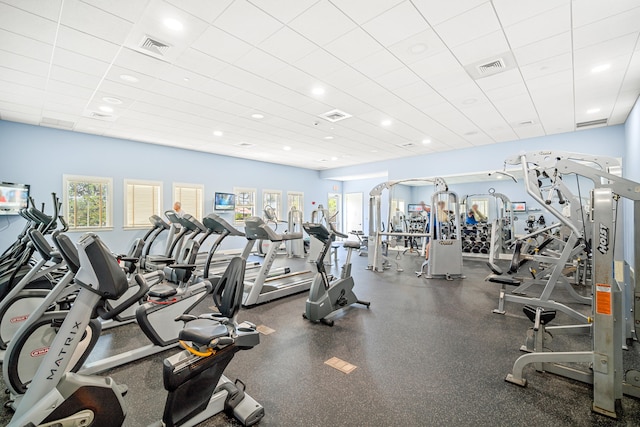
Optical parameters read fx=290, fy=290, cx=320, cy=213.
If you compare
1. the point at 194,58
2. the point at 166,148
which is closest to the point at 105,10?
the point at 194,58

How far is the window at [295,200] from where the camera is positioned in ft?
38.6

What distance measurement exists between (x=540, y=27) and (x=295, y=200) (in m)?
9.69

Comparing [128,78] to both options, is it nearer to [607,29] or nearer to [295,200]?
[607,29]

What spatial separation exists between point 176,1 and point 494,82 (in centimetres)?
428

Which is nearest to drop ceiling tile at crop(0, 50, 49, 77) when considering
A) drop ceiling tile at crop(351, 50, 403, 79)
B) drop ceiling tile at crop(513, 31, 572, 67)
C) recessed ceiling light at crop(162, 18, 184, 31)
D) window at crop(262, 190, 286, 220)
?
recessed ceiling light at crop(162, 18, 184, 31)

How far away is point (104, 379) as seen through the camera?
1.64m

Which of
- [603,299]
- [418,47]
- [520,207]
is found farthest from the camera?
[520,207]

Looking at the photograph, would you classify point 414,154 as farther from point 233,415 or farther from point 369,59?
point 233,415

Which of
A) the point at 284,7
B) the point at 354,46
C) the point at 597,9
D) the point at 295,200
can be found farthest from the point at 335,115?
the point at 295,200

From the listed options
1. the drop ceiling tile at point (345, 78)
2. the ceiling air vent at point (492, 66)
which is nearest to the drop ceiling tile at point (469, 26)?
the ceiling air vent at point (492, 66)

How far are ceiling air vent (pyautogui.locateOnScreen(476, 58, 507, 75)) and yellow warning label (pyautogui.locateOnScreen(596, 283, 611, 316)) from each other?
299cm

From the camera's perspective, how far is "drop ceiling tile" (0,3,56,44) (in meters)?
2.76

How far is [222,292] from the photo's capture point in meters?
2.51

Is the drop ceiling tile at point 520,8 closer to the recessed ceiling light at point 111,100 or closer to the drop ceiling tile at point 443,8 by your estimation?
the drop ceiling tile at point 443,8
